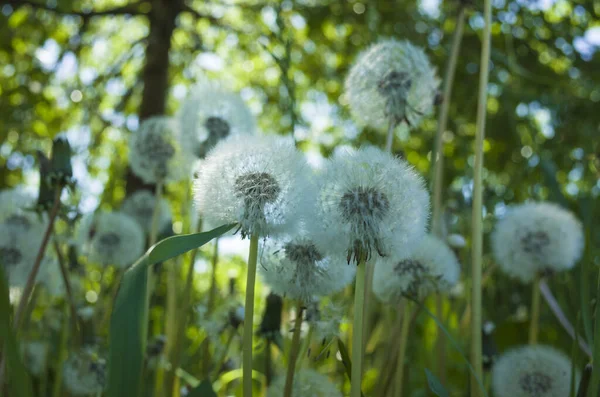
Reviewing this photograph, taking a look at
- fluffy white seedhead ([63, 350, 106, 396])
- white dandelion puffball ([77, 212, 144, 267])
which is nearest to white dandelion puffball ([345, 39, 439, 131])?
fluffy white seedhead ([63, 350, 106, 396])

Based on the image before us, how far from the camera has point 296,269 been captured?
0.86m

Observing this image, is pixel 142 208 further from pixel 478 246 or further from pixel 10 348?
pixel 10 348

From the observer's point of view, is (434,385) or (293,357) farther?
(293,357)

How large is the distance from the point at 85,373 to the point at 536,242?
102cm

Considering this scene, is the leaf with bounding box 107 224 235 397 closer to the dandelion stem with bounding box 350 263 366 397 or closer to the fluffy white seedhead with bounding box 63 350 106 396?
the dandelion stem with bounding box 350 263 366 397

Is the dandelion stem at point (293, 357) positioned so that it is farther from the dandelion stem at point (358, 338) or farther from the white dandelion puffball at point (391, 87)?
the white dandelion puffball at point (391, 87)

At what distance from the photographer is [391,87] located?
43.4 inches

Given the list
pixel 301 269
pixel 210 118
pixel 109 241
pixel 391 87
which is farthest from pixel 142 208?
pixel 301 269

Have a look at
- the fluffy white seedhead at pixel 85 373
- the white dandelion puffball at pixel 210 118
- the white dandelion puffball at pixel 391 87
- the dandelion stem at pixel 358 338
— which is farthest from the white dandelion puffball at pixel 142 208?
the dandelion stem at pixel 358 338

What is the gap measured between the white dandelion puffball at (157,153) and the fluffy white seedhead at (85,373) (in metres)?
0.50

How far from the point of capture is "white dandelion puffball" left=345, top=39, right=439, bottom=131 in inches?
43.3

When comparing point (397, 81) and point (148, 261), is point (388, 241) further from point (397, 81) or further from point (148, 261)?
point (397, 81)

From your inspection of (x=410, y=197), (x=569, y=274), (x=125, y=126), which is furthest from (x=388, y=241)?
(x=125, y=126)

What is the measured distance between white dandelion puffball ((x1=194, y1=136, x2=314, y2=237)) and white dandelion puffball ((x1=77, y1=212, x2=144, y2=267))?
93cm
